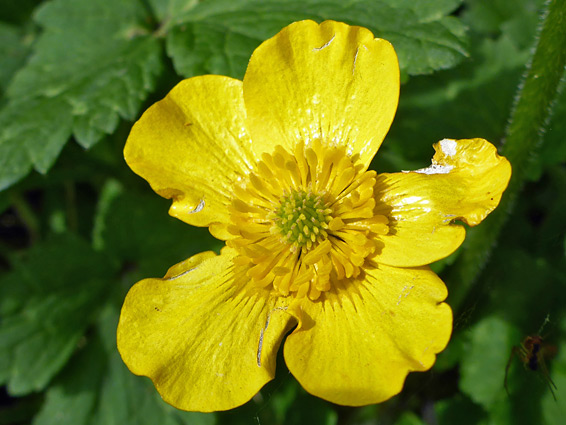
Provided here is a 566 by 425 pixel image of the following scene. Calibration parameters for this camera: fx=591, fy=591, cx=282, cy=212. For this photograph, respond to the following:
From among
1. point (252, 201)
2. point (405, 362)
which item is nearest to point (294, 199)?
point (252, 201)

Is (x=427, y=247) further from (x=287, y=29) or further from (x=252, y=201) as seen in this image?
(x=287, y=29)

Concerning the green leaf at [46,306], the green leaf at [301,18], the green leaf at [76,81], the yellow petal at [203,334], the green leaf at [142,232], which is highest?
the green leaf at [301,18]

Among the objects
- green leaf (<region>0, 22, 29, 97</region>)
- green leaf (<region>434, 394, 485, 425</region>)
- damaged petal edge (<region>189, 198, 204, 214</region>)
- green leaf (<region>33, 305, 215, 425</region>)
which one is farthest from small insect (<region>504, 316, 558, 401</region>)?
green leaf (<region>0, 22, 29, 97</region>)

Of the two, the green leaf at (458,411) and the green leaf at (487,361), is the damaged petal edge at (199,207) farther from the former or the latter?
the green leaf at (458,411)

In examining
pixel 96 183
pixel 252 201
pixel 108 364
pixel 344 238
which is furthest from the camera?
pixel 96 183

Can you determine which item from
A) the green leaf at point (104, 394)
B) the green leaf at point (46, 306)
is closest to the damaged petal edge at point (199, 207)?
the green leaf at point (104, 394)

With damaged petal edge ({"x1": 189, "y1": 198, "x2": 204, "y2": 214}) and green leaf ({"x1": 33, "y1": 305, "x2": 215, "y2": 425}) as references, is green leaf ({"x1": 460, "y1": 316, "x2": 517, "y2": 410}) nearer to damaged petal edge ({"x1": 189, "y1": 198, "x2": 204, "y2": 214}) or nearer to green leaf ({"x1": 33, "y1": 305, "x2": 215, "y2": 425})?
green leaf ({"x1": 33, "y1": 305, "x2": 215, "y2": 425})

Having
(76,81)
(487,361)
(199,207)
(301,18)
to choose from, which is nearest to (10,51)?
(76,81)
